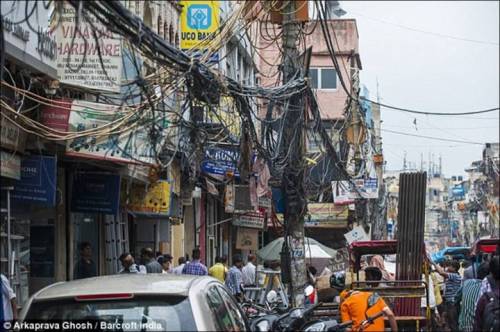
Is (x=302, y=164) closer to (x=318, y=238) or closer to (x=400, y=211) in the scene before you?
(x=400, y=211)

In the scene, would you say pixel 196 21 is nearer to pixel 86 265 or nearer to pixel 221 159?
pixel 221 159

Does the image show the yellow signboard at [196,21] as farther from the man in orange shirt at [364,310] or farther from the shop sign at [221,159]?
the man in orange shirt at [364,310]

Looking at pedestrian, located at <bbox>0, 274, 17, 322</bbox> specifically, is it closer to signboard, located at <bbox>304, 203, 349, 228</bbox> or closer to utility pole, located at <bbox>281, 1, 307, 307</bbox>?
utility pole, located at <bbox>281, 1, 307, 307</bbox>

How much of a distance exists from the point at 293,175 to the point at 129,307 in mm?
9303

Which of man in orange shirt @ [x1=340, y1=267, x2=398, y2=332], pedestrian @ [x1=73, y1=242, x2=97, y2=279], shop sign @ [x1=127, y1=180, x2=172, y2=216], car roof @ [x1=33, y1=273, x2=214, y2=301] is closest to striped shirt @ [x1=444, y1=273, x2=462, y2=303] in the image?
shop sign @ [x1=127, y1=180, x2=172, y2=216]

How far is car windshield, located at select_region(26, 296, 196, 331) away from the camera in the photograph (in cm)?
641

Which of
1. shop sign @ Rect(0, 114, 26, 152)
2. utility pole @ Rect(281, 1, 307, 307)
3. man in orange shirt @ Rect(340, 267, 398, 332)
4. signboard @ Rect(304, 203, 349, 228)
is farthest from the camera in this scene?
signboard @ Rect(304, 203, 349, 228)

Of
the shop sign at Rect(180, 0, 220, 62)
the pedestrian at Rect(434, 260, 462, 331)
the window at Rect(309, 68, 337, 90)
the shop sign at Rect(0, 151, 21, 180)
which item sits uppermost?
the window at Rect(309, 68, 337, 90)

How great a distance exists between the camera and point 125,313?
6559 mm

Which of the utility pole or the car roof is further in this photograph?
the utility pole

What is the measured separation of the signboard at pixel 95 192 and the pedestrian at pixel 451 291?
18.9ft

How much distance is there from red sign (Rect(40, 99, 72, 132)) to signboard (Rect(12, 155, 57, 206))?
0.82m

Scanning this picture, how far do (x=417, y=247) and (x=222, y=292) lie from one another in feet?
19.1

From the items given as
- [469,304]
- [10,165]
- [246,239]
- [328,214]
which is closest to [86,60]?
[10,165]
